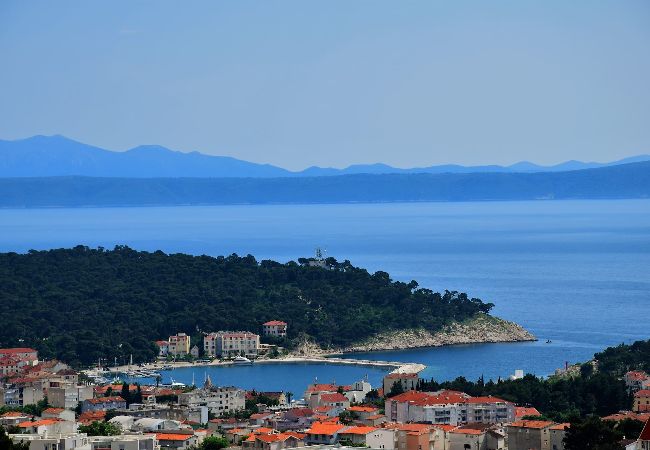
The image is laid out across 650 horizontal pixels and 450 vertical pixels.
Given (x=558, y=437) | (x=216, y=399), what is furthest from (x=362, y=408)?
(x=558, y=437)

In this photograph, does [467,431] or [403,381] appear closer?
[467,431]

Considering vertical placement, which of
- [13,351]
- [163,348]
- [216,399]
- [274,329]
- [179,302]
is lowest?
[216,399]

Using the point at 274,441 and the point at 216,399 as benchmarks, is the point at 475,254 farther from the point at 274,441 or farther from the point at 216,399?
the point at 274,441

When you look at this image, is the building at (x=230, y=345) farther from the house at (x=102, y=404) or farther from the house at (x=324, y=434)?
the house at (x=324, y=434)

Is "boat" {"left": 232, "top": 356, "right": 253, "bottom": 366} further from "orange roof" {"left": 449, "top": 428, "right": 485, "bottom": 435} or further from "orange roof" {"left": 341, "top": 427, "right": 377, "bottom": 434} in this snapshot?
"orange roof" {"left": 341, "top": 427, "right": 377, "bottom": 434}

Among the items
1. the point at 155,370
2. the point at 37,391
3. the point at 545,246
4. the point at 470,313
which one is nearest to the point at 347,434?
the point at 37,391

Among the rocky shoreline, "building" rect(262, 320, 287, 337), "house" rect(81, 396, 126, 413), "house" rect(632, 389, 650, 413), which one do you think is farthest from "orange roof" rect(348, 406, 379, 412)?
"building" rect(262, 320, 287, 337)

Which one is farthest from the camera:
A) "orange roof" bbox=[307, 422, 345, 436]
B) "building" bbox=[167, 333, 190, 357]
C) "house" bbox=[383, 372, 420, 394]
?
"building" bbox=[167, 333, 190, 357]
